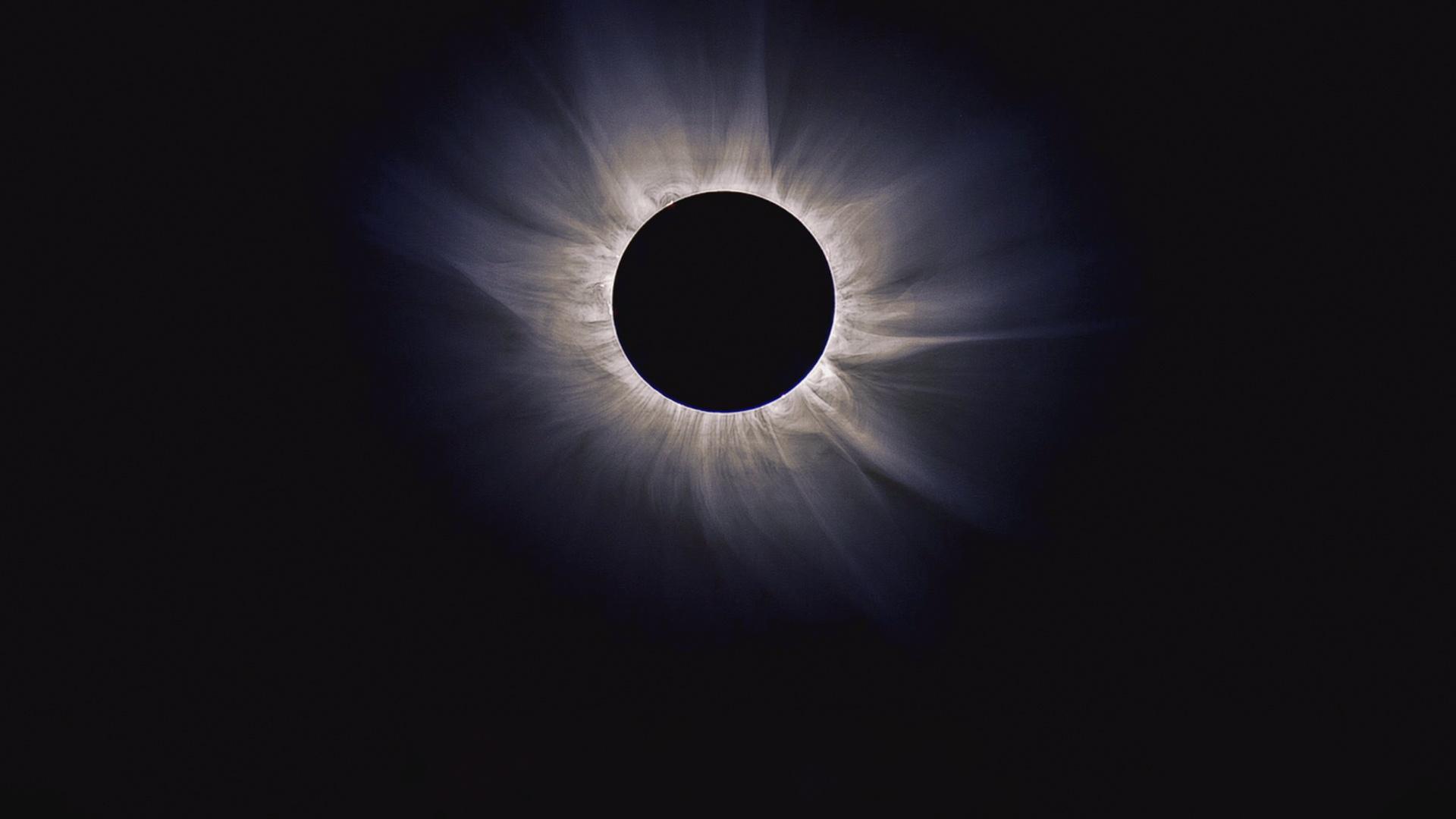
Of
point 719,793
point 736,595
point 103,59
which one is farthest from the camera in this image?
point 719,793

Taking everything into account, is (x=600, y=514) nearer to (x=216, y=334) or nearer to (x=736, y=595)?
(x=736, y=595)

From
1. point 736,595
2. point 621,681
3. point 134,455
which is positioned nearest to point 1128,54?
point 736,595

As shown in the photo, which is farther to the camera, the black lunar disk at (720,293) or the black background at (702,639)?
the black background at (702,639)

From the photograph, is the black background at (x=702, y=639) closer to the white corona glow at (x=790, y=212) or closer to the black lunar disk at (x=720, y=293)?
the white corona glow at (x=790, y=212)

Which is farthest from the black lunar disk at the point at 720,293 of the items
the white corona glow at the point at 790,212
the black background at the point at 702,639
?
the black background at the point at 702,639

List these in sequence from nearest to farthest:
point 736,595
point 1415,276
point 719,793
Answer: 1. point 1415,276
2. point 736,595
3. point 719,793

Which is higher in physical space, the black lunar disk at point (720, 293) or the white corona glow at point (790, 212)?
the white corona glow at point (790, 212)

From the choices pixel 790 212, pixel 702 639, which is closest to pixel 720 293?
pixel 790 212
